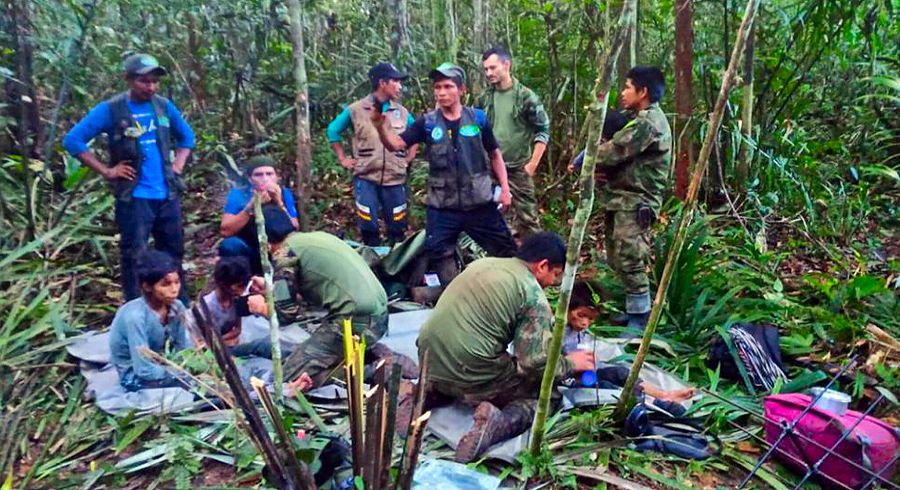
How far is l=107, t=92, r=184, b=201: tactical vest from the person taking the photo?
486 centimetres

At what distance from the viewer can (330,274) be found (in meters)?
4.13

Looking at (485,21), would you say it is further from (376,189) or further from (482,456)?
(482,456)

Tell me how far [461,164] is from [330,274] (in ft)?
5.17

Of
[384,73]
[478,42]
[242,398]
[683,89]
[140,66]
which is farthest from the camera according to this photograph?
[478,42]

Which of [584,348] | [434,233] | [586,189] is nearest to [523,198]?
[434,233]

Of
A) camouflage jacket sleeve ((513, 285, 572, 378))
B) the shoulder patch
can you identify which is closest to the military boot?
camouflage jacket sleeve ((513, 285, 572, 378))

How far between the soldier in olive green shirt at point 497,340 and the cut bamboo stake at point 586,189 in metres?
0.47

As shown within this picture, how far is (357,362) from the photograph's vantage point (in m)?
2.51

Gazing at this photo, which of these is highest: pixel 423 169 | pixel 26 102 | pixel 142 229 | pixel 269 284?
pixel 26 102

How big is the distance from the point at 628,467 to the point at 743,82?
4.52m

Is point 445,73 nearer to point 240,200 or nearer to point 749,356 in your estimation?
point 240,200

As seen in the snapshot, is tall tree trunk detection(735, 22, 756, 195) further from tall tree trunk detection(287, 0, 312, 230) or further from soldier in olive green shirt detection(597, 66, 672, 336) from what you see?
tall tree trunk detection(287, 0, 312, 230)

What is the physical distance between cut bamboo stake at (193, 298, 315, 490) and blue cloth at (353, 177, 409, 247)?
373 centimetres

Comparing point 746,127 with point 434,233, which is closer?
point 434,233
